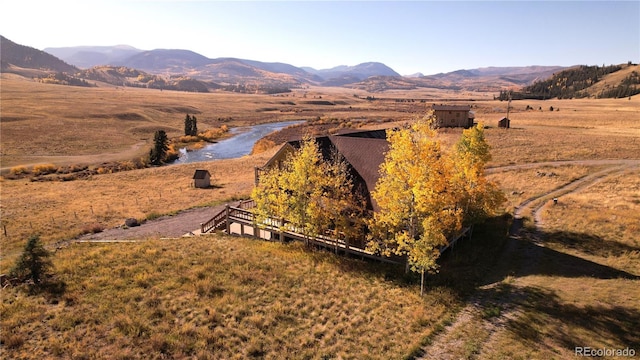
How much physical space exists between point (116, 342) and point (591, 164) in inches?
2073

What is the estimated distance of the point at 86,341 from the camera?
13.3 m

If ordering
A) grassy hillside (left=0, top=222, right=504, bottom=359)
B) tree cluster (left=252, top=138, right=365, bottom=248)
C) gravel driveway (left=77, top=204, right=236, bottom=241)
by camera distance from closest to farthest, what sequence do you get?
grassy hillside (left=0, top=222, right=504, bottom=359) < tree cluster (left=252, top=138, right=365, bottom=248) < gravel driveway (left=77, top=204, right=236, bottom=241)

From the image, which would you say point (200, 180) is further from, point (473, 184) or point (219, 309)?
point (473, 184)

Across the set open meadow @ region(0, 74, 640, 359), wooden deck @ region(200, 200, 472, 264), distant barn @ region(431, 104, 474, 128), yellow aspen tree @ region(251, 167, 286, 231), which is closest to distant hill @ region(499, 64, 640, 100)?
distant barn @ region(431, 104, 474, 128)

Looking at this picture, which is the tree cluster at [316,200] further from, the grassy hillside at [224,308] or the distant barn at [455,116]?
the distant barn at [455,116]

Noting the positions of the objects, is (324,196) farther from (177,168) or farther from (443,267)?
(177,168)

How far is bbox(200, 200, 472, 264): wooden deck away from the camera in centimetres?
2320

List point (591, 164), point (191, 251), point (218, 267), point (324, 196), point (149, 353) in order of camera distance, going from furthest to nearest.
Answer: point (591, 164)
point (191, 251)
point (324, 196)
point (218, 267)
point (149, 353)

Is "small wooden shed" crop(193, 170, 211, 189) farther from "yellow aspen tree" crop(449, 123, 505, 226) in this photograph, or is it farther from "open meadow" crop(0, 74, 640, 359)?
"yellow aspen tree" crop(449, 123, 505, 226)

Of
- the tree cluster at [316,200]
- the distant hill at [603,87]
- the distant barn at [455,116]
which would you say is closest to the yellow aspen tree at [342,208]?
the tree cluster at [316,200]

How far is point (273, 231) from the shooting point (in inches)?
1054

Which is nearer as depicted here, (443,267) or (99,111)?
(443,267)

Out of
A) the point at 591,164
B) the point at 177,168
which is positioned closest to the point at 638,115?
the point at 591,164

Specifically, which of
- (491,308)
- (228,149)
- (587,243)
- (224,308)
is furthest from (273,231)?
(228,149)
